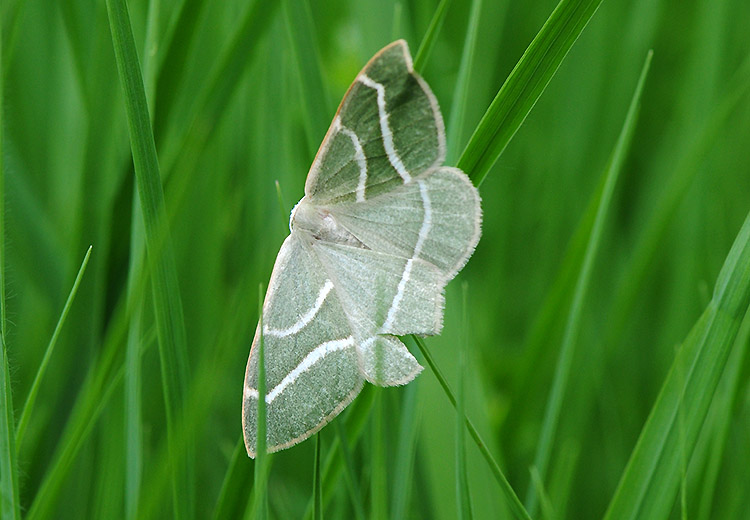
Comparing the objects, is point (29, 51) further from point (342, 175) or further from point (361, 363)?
point (361, 363)

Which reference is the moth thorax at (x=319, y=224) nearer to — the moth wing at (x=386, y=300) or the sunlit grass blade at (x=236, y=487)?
the moth wing at (x=386, y=300)

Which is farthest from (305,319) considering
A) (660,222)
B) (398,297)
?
(660,222)

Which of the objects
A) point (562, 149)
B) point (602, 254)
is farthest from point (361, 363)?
point (562, 149)

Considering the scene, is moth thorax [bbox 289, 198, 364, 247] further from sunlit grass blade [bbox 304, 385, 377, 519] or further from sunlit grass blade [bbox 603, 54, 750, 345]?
sunlit grass blade [bbox 603, 54, 750, 345]

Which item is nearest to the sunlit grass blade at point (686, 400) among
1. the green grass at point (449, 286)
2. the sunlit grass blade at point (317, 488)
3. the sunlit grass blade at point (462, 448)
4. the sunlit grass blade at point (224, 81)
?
the green grass at point (449, 286)

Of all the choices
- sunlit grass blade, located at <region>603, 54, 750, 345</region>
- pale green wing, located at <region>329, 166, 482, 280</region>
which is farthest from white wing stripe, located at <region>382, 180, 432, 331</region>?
sunlit grass blade, located at <region>603, 54, 750, 345</region>

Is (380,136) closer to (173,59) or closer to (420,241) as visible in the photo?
(420,241)

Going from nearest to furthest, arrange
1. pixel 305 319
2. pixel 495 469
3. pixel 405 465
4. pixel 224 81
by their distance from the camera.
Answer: pixel 495 469, pixel 405 465, pixel 305 319, pixel 224 81
